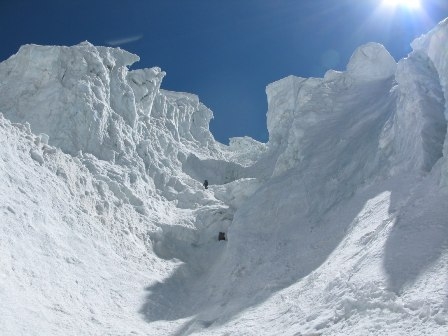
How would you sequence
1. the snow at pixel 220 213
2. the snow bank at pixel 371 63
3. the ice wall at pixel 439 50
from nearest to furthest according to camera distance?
the snow at pixel 220 213 → the ice wall at pixel 439 50 → the snow bank at pixel 371 63

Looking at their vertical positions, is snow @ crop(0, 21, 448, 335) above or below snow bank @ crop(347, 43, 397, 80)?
below

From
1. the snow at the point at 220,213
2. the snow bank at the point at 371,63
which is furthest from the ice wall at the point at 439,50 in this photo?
the snow bank at the point at 371,63

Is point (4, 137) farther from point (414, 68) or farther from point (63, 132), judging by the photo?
point (414, 68)

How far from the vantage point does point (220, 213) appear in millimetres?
36625

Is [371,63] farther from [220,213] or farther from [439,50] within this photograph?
[220,213]

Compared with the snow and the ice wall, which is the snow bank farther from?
the ice wall

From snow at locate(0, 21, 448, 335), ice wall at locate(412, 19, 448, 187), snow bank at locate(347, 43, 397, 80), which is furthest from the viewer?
snow bank at locate(347, 43, 397, 80)

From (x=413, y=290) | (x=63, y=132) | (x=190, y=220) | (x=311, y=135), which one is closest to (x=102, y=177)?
(x=63, y=132)

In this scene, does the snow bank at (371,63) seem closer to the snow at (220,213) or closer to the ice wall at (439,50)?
the snow at (220,213)

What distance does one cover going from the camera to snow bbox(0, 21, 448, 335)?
53.1 ft

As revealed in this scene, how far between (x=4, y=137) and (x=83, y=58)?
1500 cm

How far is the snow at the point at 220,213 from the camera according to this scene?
16172 millimetres

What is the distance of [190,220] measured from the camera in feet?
119

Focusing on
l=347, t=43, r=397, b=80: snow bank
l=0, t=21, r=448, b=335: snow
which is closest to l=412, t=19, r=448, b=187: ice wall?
l=0, t=21, r=448, b=335: snow
